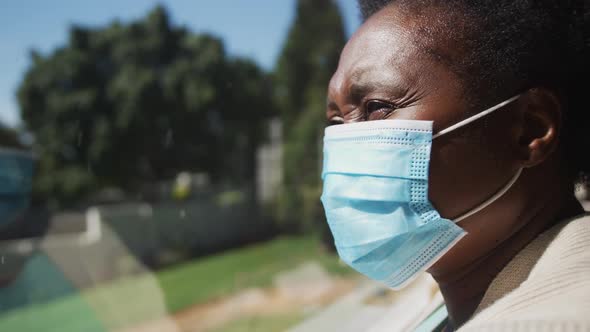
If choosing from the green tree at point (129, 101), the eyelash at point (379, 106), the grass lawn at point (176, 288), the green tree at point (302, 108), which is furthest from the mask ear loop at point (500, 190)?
the green tree at point (129, 101)

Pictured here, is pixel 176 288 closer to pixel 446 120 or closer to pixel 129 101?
pixel 129 101

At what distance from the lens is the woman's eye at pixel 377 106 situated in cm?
113

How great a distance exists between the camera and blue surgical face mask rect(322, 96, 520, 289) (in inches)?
42.7

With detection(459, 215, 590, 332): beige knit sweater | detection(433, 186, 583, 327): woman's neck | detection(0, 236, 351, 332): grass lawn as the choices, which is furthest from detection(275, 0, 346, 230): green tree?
detection(459, 215, 590, 332): beige knit sweater

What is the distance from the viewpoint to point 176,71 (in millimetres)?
12234

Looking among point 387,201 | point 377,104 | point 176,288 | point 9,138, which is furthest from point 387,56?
point 9,138

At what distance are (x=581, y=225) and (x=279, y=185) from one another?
554 inches

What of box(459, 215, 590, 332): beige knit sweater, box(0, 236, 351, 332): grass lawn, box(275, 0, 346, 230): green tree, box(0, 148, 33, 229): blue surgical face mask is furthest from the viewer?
box(275, 0, 346, 230): green tree

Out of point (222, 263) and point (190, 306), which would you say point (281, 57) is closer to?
point (222, 263)

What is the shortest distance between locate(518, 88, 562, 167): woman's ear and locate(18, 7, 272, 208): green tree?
32.1 ft

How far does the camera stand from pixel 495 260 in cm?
109

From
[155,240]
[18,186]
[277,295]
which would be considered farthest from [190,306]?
[18,186]

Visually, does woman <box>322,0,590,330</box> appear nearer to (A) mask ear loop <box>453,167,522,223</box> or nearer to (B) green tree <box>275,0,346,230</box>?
(A) mask ear loop <box>453,167,522,223</box>

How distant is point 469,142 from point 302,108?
11.5 meters
